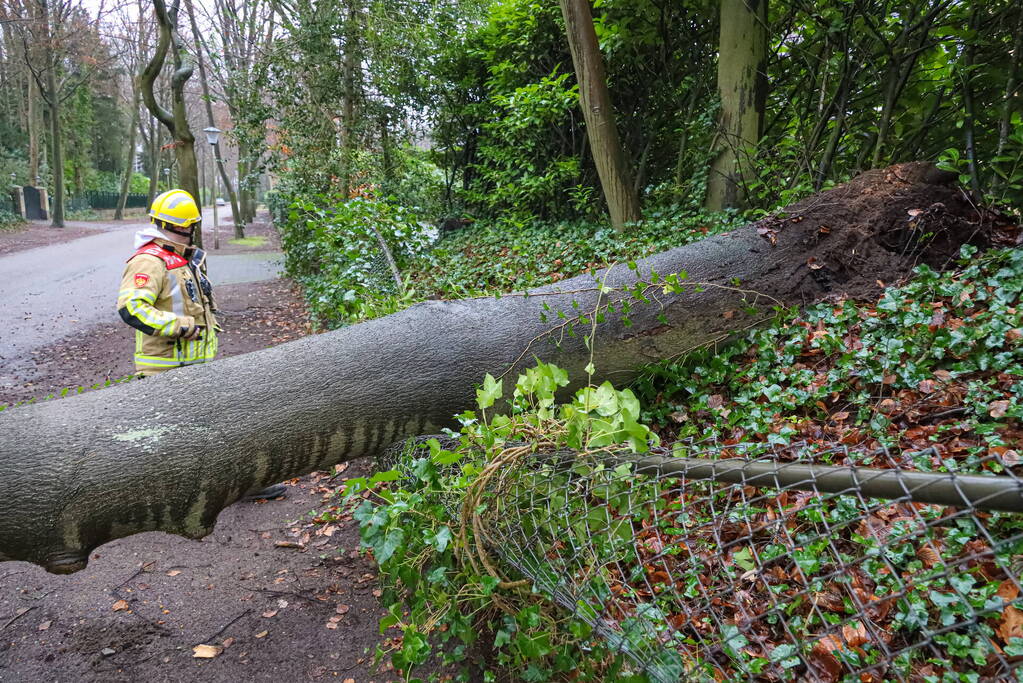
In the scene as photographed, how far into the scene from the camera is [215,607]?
11.2ft

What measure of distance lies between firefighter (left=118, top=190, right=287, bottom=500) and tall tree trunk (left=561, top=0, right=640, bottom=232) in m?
4.32

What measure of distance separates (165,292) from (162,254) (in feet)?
0.83

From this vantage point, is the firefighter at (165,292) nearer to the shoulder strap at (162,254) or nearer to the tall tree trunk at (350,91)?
the shoulder strap at (162,254)

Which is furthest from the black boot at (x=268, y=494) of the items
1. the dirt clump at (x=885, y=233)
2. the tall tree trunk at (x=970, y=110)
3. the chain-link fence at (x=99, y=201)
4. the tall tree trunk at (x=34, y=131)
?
the chain-link fence at (x=99, y=201)

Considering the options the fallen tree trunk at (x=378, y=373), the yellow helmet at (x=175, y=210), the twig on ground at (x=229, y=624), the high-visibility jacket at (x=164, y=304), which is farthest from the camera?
the yellow helmet at (x=175, y=210)

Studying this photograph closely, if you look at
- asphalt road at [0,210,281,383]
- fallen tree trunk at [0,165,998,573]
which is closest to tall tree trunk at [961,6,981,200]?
fallen tree trunk at [0,165,998,573]

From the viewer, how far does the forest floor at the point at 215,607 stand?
9.72 feet

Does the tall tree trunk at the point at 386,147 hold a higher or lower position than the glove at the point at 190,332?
higher

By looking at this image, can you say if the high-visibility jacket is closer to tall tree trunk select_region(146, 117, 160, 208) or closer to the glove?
the glove

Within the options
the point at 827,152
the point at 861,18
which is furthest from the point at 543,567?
the point at 861,18

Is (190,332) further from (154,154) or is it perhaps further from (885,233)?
(154,154)

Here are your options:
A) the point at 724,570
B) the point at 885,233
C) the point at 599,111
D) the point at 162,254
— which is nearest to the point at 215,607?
the point at 162,254

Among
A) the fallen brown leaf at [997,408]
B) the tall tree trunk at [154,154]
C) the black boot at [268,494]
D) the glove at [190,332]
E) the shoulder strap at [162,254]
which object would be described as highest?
the tall tree trunk at [154,154]

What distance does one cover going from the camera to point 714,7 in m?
6.95
